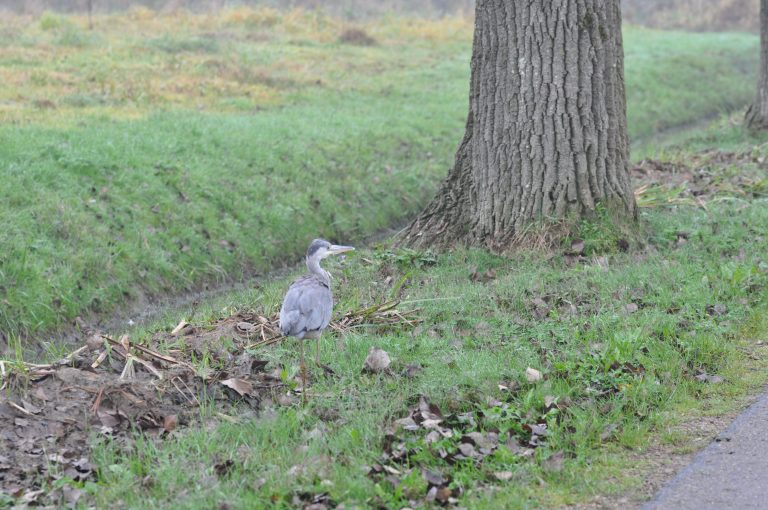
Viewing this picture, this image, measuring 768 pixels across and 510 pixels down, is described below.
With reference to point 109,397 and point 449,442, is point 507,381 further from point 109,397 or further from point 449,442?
→ point 109,397

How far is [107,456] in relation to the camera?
5.57 meters

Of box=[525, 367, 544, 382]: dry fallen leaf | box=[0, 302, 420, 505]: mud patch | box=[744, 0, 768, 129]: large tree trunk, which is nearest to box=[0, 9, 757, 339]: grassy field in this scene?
box=[0, 302, 420, 505]: mud patch

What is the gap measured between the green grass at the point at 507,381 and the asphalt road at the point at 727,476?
0.24 metres

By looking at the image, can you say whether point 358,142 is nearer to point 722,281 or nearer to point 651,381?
point 722,281

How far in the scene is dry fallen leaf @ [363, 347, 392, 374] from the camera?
6754mm

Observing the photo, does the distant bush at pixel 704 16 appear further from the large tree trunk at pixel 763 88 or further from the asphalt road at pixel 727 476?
the asphalt road at pixel 727 476

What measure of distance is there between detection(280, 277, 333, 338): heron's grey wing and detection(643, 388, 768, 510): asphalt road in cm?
265

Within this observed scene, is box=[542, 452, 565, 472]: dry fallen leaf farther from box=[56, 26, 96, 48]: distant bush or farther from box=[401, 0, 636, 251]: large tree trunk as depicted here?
box=[56, 26, 96, 48]: distant bush

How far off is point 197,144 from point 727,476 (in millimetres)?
11110

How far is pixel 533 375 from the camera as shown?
21.2 ft

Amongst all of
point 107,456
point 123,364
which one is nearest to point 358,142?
point 123,364

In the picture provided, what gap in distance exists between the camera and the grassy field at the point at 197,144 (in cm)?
1146

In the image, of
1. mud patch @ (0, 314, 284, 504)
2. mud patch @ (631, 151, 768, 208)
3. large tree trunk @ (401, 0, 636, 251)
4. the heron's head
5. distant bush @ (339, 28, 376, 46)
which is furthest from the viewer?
distant bush @ (339, 28, 376, 46)

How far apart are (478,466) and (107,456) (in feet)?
7.26
